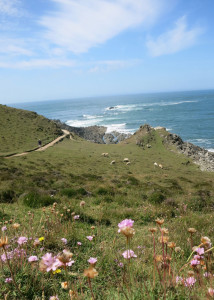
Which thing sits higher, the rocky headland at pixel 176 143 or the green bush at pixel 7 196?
the green bush at pixel 7 196

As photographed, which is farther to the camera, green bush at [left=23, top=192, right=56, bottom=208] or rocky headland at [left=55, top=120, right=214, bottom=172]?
rocky headland at [left=55, top=120, right=214, bottom=172]

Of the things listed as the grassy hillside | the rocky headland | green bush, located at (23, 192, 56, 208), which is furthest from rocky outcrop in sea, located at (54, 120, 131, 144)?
green bush, located at (23, 192, 56, 208)

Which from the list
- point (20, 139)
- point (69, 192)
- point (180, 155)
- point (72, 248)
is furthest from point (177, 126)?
point (72, 248)

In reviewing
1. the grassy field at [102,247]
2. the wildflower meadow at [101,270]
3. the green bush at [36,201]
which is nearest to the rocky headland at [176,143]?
the grassy field at [102,247]

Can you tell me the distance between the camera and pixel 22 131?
5416 cm

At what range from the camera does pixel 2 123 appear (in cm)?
5556

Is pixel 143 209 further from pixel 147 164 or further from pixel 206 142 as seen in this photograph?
pixel 206 142

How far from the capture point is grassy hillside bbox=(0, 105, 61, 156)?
43625 millimetres

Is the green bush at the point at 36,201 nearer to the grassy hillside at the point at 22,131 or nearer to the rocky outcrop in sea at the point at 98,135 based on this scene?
the grassy hillside at the point at 22,131

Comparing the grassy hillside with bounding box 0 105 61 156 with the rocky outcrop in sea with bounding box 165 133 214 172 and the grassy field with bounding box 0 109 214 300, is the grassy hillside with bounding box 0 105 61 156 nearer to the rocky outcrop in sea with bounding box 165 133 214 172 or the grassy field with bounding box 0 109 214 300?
the rocky outcrop in sea with bounding box 165 133 214 172

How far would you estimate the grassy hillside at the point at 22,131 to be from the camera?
4362 centimetres

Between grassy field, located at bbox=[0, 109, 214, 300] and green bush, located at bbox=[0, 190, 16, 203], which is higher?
grassy field, located at bbox=[0, 109, 214, 300]

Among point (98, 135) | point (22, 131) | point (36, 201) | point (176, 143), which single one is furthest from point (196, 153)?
point (36, 201)

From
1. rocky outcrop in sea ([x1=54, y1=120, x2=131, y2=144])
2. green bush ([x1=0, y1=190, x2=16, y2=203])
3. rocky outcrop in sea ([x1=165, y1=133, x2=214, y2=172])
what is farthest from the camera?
rocky outcrop in sea ([x1=54, y1=120, x2=131, y2=144])
